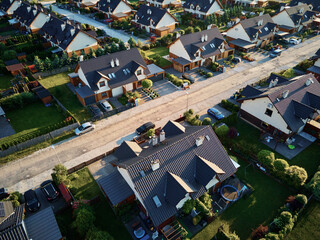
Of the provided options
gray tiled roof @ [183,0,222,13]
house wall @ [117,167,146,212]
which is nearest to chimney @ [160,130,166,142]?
house wall @ [117,167,146,212]

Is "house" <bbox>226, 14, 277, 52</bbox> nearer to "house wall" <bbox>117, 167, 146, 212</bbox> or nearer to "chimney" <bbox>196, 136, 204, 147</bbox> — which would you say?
"chimney" <bbox>196, 136, 204, 147</bbox>

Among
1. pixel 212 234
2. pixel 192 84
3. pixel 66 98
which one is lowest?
pixel 212 234

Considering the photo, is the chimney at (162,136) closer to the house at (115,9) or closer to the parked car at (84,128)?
the parked car at (84,128)

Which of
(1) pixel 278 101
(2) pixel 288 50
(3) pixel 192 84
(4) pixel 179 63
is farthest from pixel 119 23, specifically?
(1) pixel 278 101

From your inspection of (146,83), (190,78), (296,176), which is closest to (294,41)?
(190,78)

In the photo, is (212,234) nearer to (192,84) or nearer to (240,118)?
(240,118)

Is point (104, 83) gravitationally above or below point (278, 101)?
above

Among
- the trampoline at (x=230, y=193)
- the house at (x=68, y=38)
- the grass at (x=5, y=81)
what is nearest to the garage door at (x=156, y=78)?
the house at (x=68, y=38)
